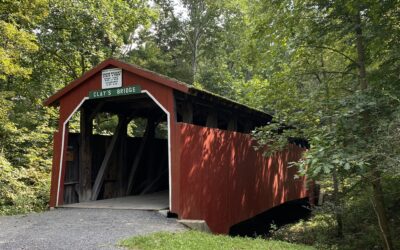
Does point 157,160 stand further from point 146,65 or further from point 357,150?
point 146,65

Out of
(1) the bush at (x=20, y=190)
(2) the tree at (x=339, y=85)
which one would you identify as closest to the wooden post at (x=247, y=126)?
(2) the tree at (x=339, y=85)

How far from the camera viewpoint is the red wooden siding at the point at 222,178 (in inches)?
310

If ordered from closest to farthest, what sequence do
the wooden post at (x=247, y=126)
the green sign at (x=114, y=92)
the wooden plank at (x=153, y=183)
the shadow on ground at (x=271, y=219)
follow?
1. the green sign at (x=114, y=92)
2. the wooden plank at (x=153, y=183)
3. the wooden post at (x=247, y=126)
4. the shadow on ground at (x=271, y=219)

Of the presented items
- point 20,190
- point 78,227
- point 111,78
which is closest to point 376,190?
point 78,227

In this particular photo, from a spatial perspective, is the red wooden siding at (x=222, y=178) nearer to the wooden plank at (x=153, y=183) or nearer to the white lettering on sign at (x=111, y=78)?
the white lettering on sign at (x=111, y=78)

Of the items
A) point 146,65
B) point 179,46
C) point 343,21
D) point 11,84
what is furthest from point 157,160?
point 179,46

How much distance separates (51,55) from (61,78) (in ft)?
4.95

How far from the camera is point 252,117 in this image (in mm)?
12016

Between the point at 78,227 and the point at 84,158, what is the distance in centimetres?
354

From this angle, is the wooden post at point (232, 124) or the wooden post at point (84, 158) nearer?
the wooden post at point (84, 158)

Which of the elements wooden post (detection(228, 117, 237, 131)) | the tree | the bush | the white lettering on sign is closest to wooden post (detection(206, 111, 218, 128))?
wooden post (detection(228, 117, 237, 131))

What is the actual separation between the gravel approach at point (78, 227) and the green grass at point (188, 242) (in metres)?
0.31

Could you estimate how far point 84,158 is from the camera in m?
9.90

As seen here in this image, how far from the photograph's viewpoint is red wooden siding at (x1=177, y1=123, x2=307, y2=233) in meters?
7.86
